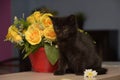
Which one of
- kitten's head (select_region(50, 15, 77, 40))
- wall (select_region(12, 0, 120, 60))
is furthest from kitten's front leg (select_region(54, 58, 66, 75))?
wall (select_region(12, 0, 120, 60))

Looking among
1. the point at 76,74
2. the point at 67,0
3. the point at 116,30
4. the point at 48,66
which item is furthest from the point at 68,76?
the point at 67,0

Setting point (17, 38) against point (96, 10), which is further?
point (96, 10)

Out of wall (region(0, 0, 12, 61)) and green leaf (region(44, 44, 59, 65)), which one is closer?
green leaf (region(44, 44, 59, 65))

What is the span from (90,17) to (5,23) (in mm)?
1023

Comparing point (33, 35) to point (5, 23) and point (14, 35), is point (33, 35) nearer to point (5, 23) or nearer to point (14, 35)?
Result: point (14, 35)

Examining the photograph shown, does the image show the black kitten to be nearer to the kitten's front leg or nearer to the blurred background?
the kitten's front leg

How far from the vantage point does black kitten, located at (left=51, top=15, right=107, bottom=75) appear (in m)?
1.10

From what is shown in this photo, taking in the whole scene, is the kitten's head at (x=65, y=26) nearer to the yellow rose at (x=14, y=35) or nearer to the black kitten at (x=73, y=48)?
the black kitten at (x=73, y=48)

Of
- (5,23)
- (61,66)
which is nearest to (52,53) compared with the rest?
(61,66)

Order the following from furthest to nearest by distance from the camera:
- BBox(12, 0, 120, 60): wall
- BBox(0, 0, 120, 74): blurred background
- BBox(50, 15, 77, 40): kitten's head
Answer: BBox(12, 0, 120, 60): wall < BBox(0, 0, 120, 74): blurred background < BBox(50, 15, 77, 40): kitten's head

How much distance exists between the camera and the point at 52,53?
1.18 metres

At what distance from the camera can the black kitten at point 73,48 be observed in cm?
110

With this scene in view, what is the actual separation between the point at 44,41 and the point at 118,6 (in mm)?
2614

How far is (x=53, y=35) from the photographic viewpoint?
117cm
